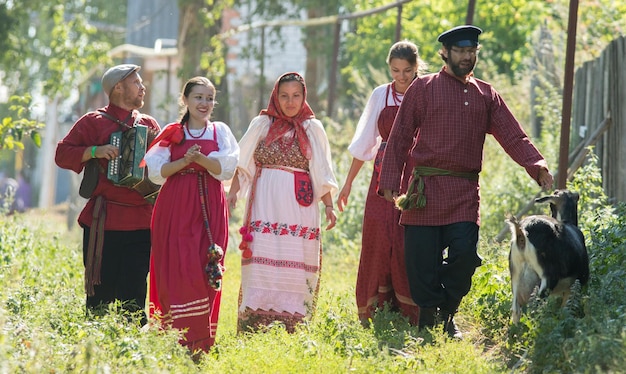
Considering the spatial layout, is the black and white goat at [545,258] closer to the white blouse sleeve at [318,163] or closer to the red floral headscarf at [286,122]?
the white blouse sleeve at [318,163]

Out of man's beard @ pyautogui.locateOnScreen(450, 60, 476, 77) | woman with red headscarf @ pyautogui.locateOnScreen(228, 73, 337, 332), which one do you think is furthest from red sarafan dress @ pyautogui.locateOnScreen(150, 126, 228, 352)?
man's beard @ pyautogui.locateOnScreen(450, 60, 476, 77)

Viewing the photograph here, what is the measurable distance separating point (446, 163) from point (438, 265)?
69cm

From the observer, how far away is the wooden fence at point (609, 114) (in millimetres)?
10641

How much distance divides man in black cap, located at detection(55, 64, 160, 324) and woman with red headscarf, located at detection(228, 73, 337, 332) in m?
0.79

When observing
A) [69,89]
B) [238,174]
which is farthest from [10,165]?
[238,174]

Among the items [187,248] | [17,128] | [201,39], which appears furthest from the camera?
[201,39]

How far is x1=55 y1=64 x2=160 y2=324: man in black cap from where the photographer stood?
8633 mm

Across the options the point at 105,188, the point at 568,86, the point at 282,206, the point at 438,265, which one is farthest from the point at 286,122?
the point at 568,86

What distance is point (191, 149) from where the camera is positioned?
810cm

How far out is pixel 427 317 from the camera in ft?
26.3

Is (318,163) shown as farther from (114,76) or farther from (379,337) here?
(379,337)

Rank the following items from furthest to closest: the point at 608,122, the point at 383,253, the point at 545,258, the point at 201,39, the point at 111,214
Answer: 1. the point at 201,39
2. the point at 608,122
3. the point at 383,253
4. the point at 111,214
5. the point at 545,258

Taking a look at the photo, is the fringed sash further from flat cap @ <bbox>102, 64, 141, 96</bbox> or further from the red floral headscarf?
flat cap @ <bbox>102, 64, 141, 96</bbox>

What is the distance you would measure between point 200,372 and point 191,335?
78cm
